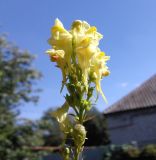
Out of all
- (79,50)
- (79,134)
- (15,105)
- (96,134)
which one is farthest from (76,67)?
(96,134)

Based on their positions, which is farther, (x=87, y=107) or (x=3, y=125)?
(x=3, y=125)

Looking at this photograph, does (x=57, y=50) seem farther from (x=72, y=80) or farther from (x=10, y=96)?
(x=10, y=96)

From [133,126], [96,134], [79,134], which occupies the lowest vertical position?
[79,134]

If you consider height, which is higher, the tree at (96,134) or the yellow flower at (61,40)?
the tree at (96,134)

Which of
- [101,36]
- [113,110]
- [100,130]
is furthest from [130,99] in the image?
[101,36]

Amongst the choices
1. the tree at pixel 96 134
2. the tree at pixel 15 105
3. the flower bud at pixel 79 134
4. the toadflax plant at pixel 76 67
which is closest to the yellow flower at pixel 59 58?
the toadflax plant at pixel 76 67

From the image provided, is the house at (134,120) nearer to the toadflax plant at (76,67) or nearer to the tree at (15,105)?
the tree at (15,105)

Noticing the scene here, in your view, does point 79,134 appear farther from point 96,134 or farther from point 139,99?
point 96,134

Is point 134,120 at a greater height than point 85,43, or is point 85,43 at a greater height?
point 134,120
